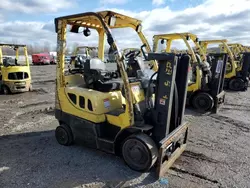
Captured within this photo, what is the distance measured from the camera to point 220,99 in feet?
25.7

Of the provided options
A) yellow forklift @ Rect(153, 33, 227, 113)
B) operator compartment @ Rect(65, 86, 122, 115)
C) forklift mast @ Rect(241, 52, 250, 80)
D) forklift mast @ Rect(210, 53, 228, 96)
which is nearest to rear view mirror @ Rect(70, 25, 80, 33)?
operator compartment @ Rect(65, 86, 122, 115)

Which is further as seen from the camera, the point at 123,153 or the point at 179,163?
the point at 179,163

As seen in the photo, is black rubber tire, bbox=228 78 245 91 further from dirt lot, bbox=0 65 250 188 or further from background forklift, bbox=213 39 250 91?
dirt lot, bbox=0 65 250 188

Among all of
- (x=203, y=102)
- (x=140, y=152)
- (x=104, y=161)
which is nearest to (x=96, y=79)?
(x=104, y=161)

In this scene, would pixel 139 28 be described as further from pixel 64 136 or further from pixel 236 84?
pixel 236 84

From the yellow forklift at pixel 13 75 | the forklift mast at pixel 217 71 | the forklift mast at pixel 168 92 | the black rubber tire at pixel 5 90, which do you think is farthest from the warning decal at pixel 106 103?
the black rubber tire at pixel 5 90

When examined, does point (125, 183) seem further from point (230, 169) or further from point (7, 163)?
point (7, 163)

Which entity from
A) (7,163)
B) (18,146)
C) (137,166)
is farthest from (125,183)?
(18,146)

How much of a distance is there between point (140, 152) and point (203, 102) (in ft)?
15.7

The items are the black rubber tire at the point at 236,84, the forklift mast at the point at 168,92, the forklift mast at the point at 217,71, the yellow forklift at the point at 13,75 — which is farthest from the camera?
the black rubber tire at the point at 236,84

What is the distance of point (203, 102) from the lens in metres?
7.68

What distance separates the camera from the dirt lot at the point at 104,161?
3.54 metres

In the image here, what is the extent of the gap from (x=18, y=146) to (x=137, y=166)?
273cm

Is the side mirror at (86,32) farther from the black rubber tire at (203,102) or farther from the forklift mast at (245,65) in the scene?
the forklift mast at (245,65)
